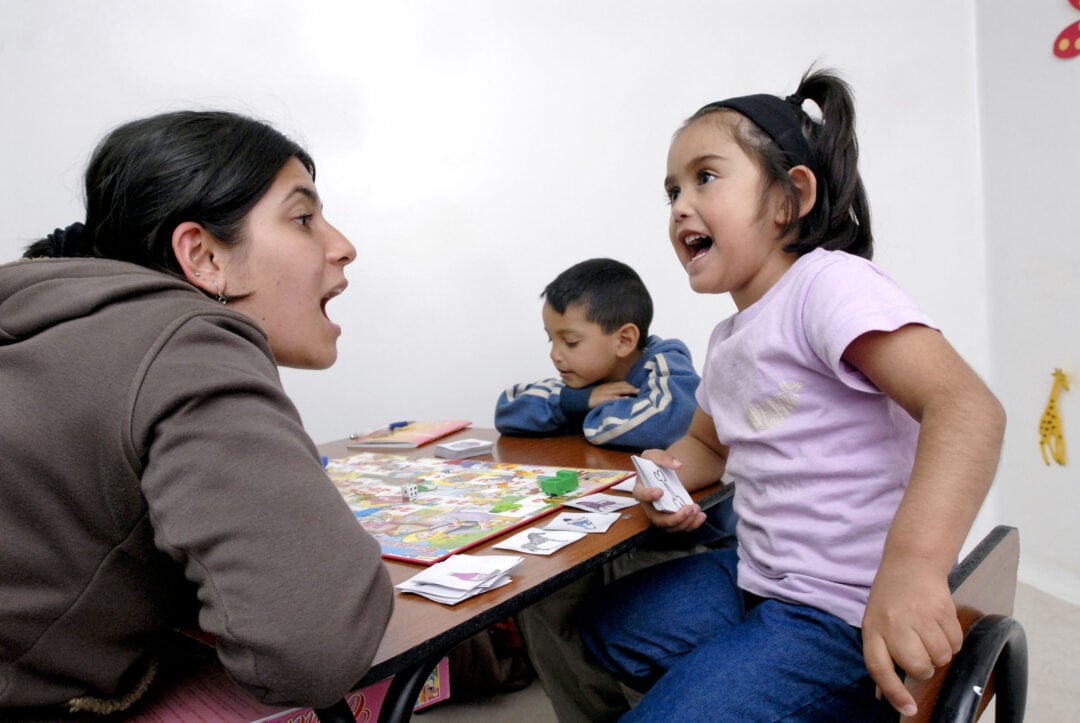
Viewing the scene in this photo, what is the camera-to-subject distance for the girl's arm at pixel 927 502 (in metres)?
0.65

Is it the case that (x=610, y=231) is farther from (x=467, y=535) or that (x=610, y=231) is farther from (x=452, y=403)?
(x=467, y=535)

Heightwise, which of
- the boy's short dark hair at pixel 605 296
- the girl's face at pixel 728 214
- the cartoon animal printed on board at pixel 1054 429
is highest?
the girl's face at pixel 728 214

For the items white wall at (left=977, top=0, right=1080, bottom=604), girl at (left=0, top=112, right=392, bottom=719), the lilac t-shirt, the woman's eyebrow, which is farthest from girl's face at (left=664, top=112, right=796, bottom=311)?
white wall at (left=977, top=0, right=1080, bottom=604)

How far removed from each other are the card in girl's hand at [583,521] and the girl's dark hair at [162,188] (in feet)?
1.91

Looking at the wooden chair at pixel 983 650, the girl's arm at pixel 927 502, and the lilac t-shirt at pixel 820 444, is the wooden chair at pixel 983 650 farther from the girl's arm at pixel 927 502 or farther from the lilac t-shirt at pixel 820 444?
the lilac t-shirt at pixel 820 444

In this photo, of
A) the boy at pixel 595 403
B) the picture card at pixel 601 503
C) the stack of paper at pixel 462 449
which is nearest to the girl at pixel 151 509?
the picture card at pixel 601 503

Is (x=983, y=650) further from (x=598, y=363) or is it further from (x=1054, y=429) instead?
(x=1054, y=429)

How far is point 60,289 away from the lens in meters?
0.70

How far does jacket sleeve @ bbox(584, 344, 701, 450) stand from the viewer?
60.1 inches

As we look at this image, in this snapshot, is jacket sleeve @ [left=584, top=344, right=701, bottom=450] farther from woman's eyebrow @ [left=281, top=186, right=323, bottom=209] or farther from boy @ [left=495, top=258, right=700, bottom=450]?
woman's eyebrow @ [left=281, top=186, right=323, bottom=209]

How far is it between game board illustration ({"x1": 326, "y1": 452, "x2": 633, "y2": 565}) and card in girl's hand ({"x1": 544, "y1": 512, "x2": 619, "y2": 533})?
42mm

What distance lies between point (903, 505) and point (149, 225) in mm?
941

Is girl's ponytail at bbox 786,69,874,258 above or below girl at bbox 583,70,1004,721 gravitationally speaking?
above

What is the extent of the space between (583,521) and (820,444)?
1.10ft
